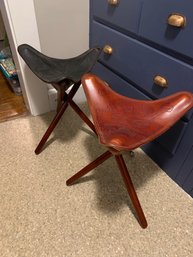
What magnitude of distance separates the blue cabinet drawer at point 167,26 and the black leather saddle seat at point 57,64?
0.27m

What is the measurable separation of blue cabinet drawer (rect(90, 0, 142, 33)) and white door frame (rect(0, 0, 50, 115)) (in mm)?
340

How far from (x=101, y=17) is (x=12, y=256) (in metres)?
1.16

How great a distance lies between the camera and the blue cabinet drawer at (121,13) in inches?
35.9

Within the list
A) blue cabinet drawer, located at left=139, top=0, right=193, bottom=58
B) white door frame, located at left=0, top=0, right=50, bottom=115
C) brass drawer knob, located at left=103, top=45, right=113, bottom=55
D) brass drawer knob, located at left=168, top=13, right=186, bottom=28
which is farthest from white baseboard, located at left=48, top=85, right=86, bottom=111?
brass drawer knob, located at left=168, top=13, right=186, bottom=28

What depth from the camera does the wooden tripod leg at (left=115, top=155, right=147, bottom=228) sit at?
0.85 metres

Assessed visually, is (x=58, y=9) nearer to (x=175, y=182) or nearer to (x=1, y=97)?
(x=1, y=97)

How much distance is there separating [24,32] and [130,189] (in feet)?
3.06

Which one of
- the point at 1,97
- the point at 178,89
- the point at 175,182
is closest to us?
the point at 178,89

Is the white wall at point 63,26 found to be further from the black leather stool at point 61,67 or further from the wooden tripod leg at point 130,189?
the wooden tripod leg at point 130,189

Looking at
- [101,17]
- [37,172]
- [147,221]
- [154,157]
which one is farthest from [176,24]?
[37,172]

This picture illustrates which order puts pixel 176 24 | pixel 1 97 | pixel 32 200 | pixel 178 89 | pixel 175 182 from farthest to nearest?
pixel 1 97
pixel 175 182
pixel 32 200
pixel 178 89
pixel 176 24

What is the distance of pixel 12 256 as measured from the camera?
0.80 m

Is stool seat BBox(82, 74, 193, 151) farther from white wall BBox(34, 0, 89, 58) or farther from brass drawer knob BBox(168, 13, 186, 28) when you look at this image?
white wall BBox(34, 0, 89, 58)

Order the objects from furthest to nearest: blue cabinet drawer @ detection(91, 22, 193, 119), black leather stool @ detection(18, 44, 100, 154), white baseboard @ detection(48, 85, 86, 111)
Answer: white baseboard @ detection(48, 85, 86, 111)
black leather stool @ detection(18, 44, 100, 154)
blue cabinet drawer @ detection(91, 22, 193, 119)
